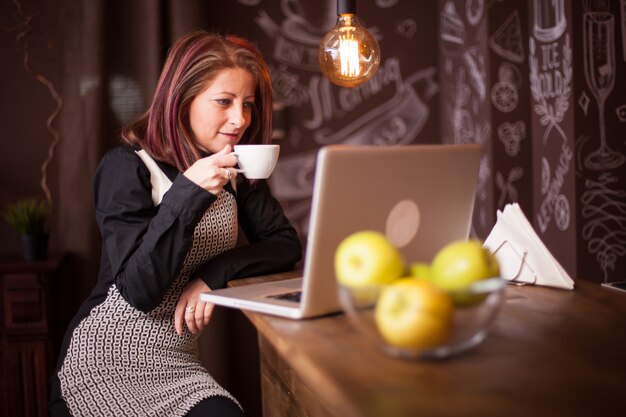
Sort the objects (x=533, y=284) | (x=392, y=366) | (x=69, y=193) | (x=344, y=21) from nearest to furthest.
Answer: (x=392, y=366) < (x=533, y=284) < (x=344, y=21) < (x=69, y=193)

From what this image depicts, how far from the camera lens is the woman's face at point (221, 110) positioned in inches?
67.6

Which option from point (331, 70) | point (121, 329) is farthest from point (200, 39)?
point (121, 329)

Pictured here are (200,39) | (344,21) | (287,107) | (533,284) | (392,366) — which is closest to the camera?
(392,366)

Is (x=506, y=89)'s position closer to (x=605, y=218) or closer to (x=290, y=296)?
(x=605, y=218)

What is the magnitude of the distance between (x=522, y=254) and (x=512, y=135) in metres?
1.38

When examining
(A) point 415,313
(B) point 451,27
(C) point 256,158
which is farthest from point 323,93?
(A) point 415,313

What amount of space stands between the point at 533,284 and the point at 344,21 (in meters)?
0.70

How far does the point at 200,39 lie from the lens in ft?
5.67

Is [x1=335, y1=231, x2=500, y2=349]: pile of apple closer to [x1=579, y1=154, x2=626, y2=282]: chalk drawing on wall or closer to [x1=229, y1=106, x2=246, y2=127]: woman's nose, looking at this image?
[x1=229, y1=106, x2=246, y2=127]: woman's nose

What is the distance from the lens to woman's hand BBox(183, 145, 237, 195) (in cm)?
142

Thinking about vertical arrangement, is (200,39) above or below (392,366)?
above

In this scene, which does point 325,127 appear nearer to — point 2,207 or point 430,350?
point 2,207

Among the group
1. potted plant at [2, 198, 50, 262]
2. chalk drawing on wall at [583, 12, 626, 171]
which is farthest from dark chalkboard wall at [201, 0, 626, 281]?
potted plant at [2, 198, 50, 262]

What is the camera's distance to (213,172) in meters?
1.42
